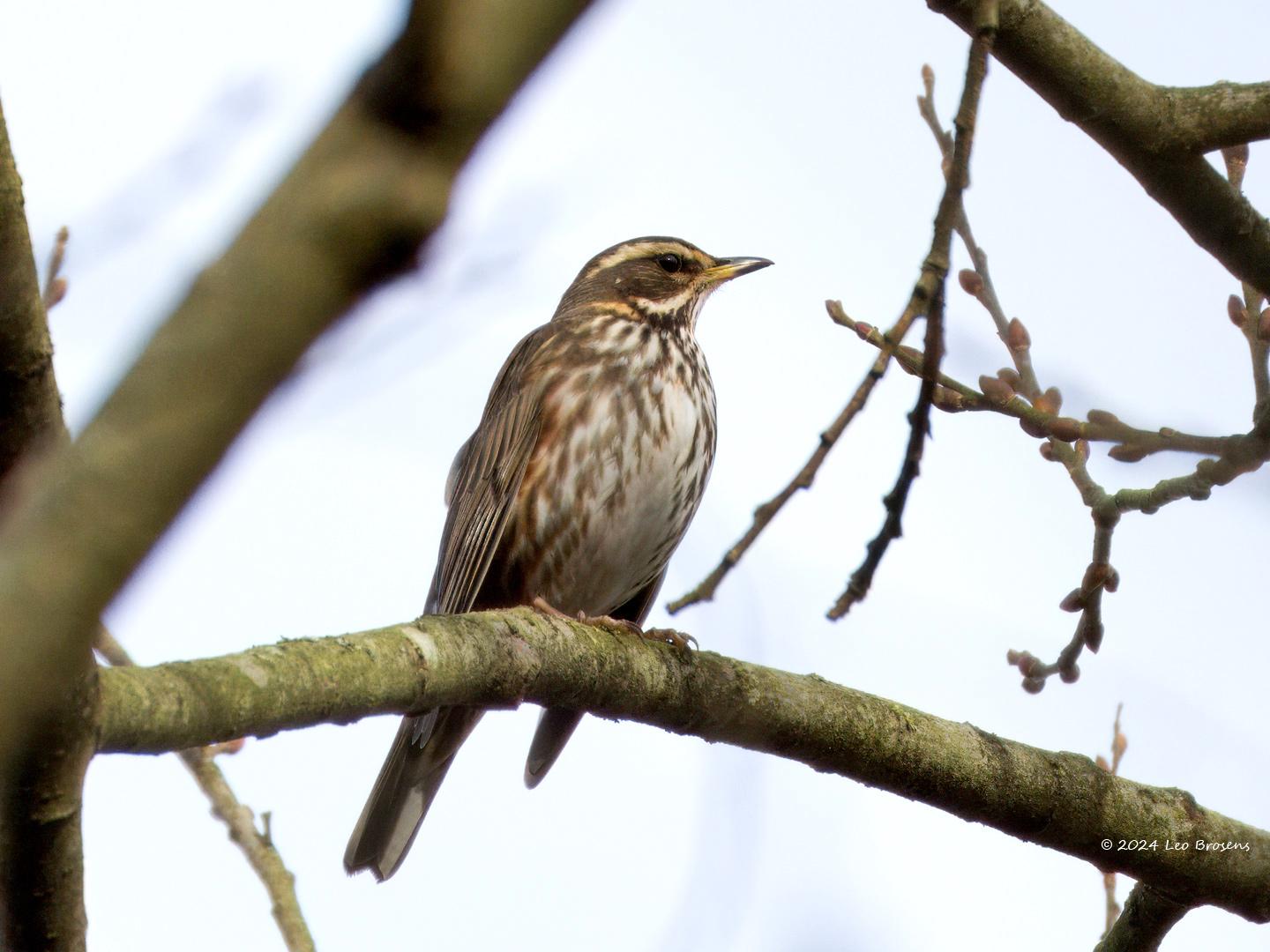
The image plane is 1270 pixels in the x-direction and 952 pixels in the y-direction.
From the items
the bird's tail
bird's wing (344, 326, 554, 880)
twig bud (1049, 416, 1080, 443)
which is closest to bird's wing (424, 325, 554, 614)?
bird's wing (344, 326, 554, 880)

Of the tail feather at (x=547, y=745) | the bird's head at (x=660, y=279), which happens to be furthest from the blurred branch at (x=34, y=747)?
the bird's head at (x=660, y=279)

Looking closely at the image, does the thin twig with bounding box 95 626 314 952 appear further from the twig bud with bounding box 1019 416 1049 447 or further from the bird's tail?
the twig bud with bounding box 1019 416 1049 447

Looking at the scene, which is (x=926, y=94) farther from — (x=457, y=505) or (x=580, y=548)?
(x=457, y=505)

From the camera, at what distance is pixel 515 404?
22.2 feet

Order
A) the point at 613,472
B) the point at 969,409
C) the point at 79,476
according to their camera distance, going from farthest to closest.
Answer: the point at 613,472
the point at 969,409
the point at 79,476

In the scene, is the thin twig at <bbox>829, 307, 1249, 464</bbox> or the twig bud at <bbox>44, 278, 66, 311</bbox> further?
the twig bud at <bbox>44, 278, 66, 311</bbox>

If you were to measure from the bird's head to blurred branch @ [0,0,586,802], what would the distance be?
18.9ft

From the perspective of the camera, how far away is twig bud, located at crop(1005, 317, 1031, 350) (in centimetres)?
448

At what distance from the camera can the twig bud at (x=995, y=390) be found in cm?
407

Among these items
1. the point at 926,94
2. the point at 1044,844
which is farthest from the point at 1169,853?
the point at 926,94

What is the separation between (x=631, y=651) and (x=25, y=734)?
313cm

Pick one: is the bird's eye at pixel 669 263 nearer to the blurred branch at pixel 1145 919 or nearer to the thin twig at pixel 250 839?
the thin twig at pixel 250 839

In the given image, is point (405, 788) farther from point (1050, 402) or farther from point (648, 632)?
point (1050, 402)

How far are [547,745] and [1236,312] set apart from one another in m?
3.20
